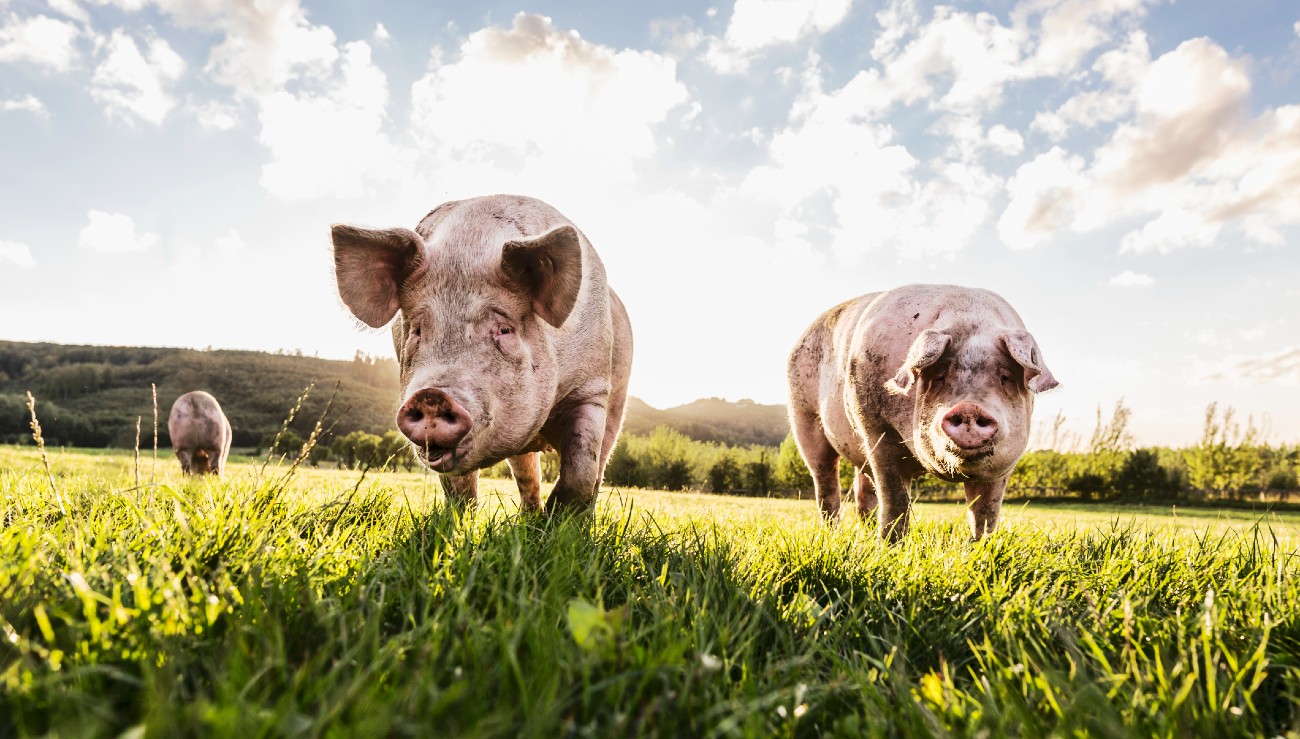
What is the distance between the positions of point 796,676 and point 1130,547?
9.79ft

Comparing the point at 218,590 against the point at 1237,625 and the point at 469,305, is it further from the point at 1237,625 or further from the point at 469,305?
the point at 1237,625

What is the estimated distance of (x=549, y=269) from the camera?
154 inches

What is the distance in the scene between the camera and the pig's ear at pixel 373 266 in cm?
381

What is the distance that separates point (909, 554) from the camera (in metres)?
3.61

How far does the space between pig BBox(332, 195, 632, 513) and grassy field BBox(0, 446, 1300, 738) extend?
56 centimetres

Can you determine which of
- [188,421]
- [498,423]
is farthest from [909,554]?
[188,421]

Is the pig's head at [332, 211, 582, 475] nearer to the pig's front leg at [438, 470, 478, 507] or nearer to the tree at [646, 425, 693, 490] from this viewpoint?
the pig's front leg at [438, 470, 478, 507]

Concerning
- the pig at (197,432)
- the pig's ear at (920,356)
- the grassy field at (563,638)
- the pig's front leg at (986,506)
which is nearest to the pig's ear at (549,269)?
the grassy field at (563,638)

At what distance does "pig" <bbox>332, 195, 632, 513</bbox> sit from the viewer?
11.4 ft

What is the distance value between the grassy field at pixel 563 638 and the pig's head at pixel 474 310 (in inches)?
24.5

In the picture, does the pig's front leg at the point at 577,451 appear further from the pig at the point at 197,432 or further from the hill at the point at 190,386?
the hill at the point at 190,386

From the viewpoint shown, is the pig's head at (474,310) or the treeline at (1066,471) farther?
the treeline at (1066,471)

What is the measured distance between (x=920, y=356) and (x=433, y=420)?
10.4 feet

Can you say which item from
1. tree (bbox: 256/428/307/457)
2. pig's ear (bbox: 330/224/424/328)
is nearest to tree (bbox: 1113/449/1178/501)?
tree (bbox: 256/428/307/457)
